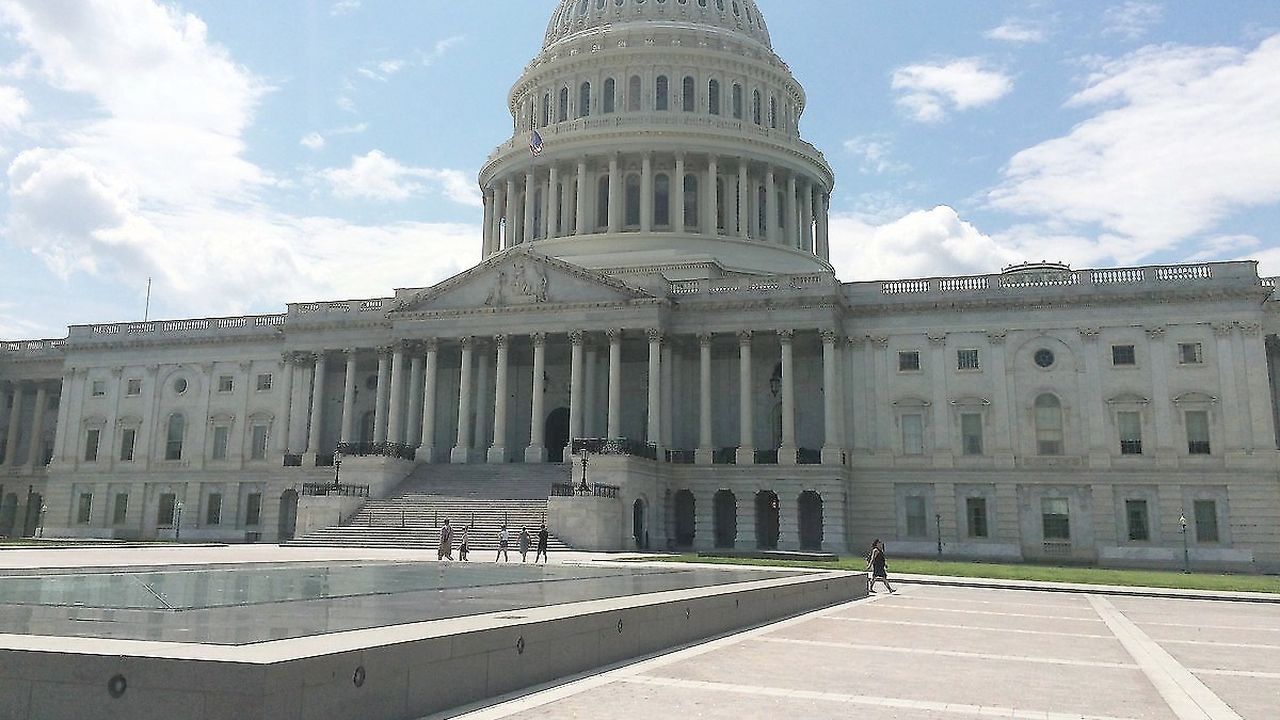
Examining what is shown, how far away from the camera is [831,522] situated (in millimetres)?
58188

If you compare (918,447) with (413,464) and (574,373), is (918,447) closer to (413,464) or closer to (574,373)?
(574,373)

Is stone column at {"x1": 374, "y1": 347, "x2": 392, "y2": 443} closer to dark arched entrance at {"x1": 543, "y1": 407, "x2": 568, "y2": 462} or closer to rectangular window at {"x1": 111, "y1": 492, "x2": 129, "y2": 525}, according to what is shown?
dark arched entrance at {"x1": 543, "y1": 407, "x2": 568, "y2": 462}

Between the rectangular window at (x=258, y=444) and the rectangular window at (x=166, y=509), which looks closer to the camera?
the rectangular window at (x=258, y=444)

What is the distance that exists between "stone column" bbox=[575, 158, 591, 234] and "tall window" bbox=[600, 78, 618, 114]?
674 centimetres

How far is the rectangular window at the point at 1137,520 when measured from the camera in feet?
184

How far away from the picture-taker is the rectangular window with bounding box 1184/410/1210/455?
56.0 metres

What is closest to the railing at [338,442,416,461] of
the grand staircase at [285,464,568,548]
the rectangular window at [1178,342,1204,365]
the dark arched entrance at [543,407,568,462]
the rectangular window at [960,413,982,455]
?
the grand staircase at [285,464,568,548]

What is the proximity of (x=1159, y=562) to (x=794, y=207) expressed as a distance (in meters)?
41.1

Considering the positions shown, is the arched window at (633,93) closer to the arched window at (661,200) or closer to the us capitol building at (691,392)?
the us capitol building at (691,392)

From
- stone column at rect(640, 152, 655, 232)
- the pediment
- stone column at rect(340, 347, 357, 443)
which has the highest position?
stone column at rect(640, 152, 655, 232)

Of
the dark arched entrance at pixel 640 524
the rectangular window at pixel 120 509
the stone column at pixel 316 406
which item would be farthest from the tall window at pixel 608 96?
the rectangular window at pixel 120 509

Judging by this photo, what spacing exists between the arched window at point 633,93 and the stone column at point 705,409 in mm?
29930

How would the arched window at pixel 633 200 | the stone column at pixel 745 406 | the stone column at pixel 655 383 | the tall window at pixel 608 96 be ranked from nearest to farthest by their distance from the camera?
1. the stone column at pixel 745 406
2. the stone column at pixel 655 383
3. the arched window at pixel 633 200
4. the tall window at pixel 608 96

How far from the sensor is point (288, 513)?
69375 mm
